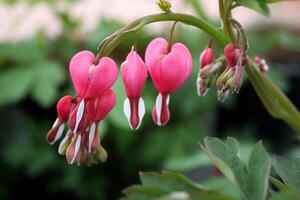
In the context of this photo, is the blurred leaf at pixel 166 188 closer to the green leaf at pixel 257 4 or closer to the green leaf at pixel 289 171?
the green leaf at pixel 289 171

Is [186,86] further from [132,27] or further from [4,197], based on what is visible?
[132,27]

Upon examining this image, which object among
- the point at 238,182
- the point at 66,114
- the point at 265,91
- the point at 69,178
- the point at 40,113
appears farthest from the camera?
the point at 40,113

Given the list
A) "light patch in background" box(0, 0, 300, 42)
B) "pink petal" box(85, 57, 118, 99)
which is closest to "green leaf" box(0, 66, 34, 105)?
"light patch in background" box(0, 0, 300, 42)

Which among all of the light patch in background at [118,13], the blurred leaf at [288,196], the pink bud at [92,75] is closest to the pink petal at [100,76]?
the pink bud at [92,75]

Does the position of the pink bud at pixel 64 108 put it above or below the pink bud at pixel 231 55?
above

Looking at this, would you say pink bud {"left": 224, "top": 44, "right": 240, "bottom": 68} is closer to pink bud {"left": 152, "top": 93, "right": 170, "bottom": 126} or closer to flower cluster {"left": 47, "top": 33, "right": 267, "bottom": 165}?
flower cluster {"left": 47, "top": 33, "right": 267, "bottom": 165}

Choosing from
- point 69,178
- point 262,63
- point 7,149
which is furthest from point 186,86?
point 262,63
